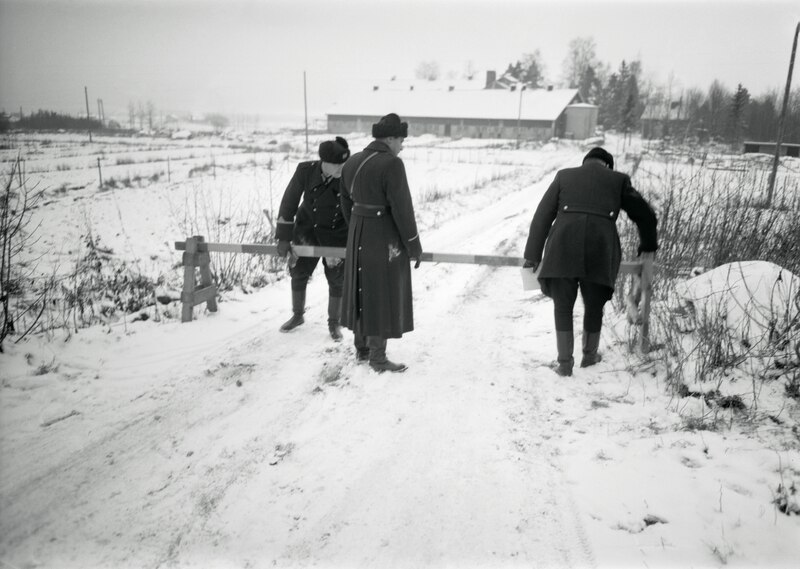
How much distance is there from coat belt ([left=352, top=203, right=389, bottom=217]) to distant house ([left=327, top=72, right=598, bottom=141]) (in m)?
52.6

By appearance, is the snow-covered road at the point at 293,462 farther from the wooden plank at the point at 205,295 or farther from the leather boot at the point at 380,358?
the wooden plank at the point at 205,295

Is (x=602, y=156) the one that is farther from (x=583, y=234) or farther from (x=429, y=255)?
(x=429, y=255)

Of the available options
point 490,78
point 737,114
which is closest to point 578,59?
point 490,78

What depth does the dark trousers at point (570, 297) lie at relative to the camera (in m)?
4.19

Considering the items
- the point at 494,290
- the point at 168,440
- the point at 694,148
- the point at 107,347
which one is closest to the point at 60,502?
the point at 168,440

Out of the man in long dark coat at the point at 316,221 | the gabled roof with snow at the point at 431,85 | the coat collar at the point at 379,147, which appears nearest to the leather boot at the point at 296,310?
the man in long dark coat at the point at 316,221

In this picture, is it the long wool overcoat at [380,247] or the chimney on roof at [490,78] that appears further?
the chimney on roof at [490,78]

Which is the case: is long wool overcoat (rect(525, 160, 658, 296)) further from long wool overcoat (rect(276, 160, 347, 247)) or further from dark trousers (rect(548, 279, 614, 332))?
long wool overcoat (rect(276, 160, 347, 247))

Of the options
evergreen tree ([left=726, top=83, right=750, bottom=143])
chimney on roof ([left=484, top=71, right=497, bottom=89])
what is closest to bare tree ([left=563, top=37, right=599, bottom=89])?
chimney on roof ([left=484, top=71, right=497, bottom=89])

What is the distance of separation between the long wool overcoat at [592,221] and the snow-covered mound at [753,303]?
1.06m

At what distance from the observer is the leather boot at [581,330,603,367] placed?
14.4 ft

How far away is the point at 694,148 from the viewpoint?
29.7ft

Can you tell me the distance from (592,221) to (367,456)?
2603 mm

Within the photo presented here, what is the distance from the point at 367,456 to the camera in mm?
3115
